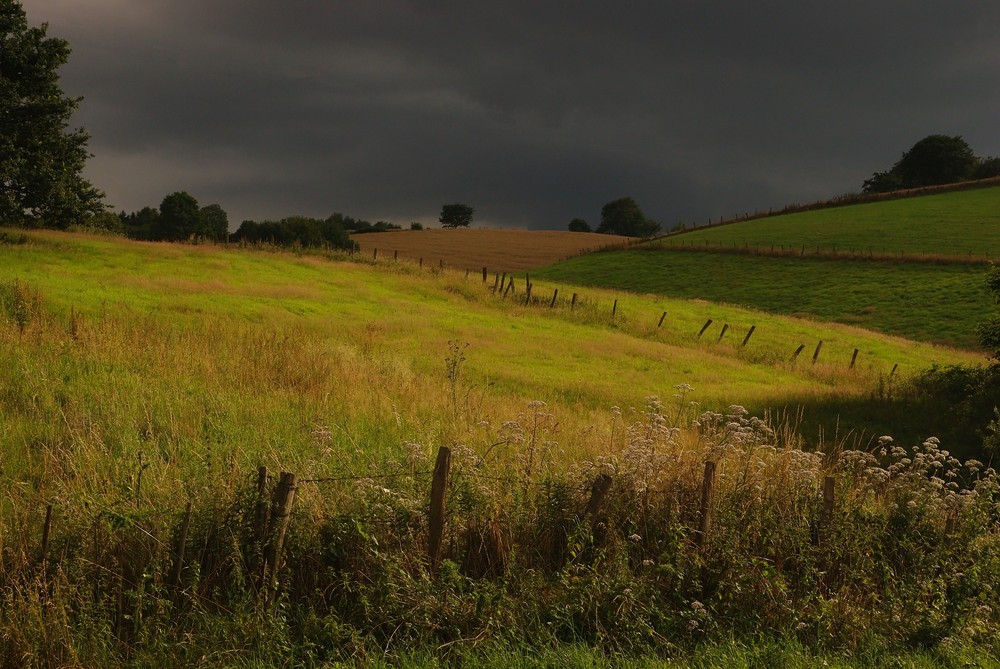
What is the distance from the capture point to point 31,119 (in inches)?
1556

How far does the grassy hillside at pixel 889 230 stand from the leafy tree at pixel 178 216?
60.4m

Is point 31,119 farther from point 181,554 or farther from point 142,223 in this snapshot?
point 142,223

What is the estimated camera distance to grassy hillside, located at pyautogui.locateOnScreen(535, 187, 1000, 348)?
2185 inches

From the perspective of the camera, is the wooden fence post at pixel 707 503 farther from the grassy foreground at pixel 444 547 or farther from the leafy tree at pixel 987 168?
the leafy tree at pixel 987 168

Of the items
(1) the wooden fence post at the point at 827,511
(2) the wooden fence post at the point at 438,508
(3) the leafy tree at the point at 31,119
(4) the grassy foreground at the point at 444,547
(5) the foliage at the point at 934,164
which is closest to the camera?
(4) the grassy foreground at the point at 444,547

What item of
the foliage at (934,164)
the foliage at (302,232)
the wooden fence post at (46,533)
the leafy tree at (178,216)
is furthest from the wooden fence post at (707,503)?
the foliage at (934,164)

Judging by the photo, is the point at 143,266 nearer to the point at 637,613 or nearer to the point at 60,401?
the point at 60,401

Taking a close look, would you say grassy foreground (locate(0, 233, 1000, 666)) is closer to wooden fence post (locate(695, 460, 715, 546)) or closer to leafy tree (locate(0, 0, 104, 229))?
wooden fence post (locate(695, 460, 715, 546))

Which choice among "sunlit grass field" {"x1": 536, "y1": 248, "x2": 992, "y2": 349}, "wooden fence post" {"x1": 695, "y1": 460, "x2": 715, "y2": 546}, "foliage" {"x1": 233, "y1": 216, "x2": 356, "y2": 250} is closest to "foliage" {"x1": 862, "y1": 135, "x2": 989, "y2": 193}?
"sunlit grass field" {"x1": 536, "y1": 248, "x2": 992, "y2": 349}

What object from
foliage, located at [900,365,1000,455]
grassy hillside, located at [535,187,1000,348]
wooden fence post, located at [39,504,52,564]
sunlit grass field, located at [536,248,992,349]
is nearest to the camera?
wooden fence post, located at [39,504,52,564]

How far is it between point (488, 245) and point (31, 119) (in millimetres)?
78962

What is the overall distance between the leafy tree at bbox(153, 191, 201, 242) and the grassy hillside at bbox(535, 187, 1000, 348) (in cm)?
4565

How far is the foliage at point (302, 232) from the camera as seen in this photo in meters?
92.4

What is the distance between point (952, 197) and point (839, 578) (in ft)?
368
